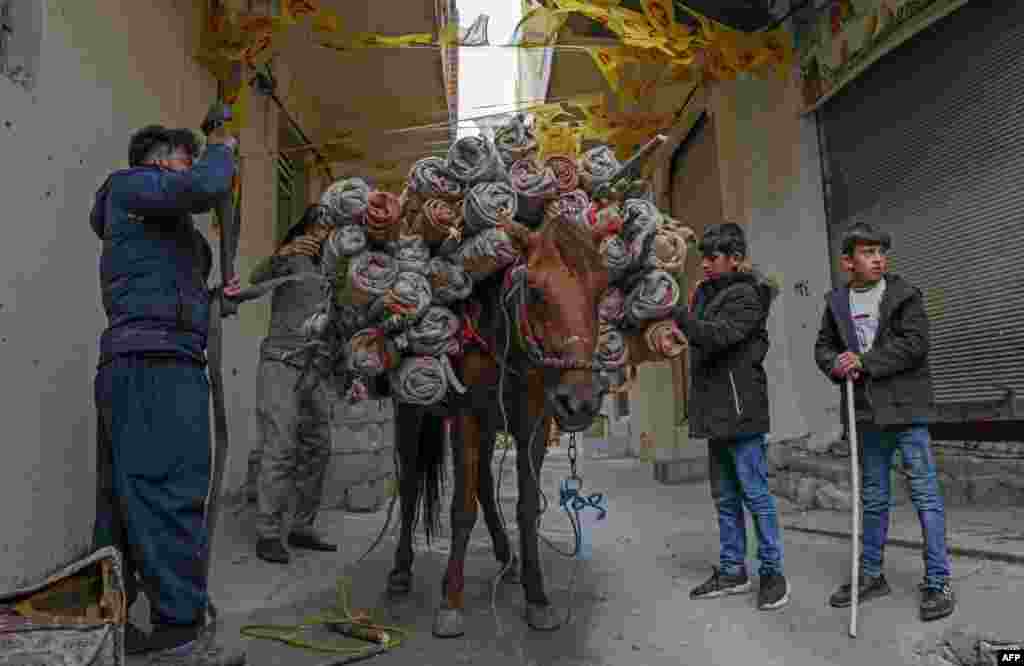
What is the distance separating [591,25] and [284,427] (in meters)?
5.26

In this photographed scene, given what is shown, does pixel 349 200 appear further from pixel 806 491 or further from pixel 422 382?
pixel 806 491

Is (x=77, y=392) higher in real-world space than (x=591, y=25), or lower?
lower

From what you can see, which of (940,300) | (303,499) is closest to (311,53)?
(303,499)

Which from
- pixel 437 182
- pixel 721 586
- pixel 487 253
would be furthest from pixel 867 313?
pixel 437 182

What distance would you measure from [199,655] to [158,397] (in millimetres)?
805

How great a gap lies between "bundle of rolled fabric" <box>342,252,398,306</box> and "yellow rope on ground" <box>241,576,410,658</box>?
1280 millimetres

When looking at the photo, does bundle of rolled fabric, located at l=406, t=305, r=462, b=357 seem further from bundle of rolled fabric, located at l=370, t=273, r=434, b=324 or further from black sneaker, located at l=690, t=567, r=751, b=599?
black sneaker, located at l=690, t=567, r=751, b=599

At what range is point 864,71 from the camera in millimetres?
5375

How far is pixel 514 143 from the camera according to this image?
2.82 meters

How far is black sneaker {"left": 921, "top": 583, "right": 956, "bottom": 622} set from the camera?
2.61 metres

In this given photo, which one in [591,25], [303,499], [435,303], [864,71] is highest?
[591,25]

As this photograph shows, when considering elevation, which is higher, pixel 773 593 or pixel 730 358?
pixel 730 358

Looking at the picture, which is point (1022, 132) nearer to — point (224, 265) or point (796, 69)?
point (796, 69)

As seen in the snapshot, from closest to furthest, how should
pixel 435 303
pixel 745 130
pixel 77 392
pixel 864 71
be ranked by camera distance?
pixel 435 303 < pixel 77 392 < pixel 864 71 < pixel 745 130
